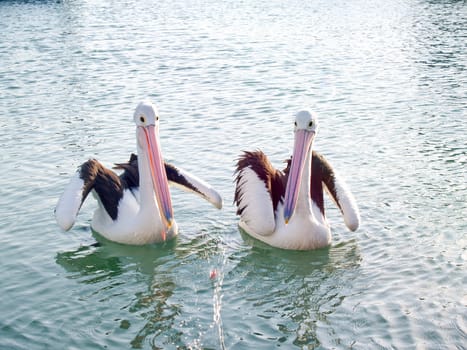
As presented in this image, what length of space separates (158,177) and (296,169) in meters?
1.00

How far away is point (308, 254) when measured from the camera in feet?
19.7

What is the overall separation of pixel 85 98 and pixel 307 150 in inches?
241

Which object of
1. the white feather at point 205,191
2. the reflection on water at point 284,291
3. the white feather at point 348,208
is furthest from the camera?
the white feather at point 205,191

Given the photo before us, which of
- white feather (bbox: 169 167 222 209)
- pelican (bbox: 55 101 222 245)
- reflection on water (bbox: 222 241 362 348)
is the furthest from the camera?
white feather (bbox: 169 167 222 209)

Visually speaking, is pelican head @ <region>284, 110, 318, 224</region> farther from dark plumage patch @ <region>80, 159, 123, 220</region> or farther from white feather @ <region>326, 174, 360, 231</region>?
dark plumage patch @ <region>80, 159, 123, 220</region>

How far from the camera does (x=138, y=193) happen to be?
645 centimetres

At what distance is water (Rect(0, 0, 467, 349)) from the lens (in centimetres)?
503

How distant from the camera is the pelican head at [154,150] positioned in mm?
5812

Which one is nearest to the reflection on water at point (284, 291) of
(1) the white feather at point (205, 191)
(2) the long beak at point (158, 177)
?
(1) the white feather at point (205, 191)

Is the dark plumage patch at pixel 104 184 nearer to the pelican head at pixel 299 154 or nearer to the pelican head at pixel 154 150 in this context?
the pelican head at pixel 154 150

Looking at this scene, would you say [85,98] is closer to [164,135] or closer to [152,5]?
[164,135]

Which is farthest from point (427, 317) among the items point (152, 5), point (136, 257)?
point (152, 5)

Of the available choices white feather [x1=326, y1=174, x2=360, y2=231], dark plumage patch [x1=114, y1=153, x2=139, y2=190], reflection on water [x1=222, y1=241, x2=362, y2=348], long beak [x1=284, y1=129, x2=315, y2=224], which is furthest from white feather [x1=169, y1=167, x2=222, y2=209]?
white feather [x1=326, y1=174, x2=360, y2=231]

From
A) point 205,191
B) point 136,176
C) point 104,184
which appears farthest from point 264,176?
point 104,184
